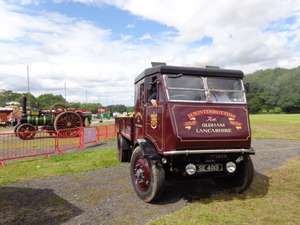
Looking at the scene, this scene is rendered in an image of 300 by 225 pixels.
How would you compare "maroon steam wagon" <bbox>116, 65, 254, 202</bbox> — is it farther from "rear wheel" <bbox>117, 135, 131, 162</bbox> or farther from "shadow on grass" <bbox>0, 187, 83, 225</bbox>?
"rear wheel" <bbox>117, 135, 131, 162</bbox>

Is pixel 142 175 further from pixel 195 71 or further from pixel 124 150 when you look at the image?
pixel 124 150

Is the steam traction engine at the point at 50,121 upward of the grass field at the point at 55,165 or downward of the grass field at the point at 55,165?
upward

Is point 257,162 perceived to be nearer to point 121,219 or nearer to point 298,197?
point 298,197

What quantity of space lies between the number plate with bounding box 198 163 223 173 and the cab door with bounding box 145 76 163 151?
2.96 ft

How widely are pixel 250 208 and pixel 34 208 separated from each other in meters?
4.08

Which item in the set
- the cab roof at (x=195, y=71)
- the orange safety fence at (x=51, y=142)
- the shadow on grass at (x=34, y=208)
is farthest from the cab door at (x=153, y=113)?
the orange safety fence at (x=51, y=142)

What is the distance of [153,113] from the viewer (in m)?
7.48

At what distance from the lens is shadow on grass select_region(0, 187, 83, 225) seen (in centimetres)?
597

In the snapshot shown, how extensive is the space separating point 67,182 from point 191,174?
12.0 ft

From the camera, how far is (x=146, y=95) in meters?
8.10

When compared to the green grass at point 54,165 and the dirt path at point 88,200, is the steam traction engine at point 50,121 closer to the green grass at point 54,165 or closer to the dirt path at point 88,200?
the green grass at point 54,165

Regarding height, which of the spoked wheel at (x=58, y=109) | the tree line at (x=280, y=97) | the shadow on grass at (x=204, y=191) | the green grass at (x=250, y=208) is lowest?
the green grass at (x=250, y=208)

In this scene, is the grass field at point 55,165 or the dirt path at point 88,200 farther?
the grass field at point 55,165

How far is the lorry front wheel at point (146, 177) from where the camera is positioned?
6688mm
